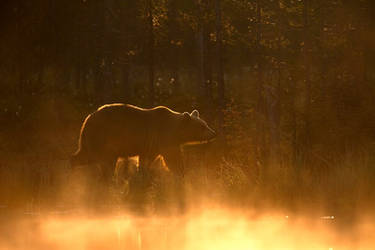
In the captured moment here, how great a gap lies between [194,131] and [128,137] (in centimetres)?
193

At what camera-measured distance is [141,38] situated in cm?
4481

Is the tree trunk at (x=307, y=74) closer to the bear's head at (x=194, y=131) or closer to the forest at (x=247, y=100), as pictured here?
the forest at (x=247, y=100)

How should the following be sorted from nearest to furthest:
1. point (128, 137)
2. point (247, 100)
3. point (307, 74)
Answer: point (128, 137), point (307, 74), point (247, 100)

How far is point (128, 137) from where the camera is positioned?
16281 mm

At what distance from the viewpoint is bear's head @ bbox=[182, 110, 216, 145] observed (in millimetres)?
17406

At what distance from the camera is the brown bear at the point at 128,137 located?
634 inches

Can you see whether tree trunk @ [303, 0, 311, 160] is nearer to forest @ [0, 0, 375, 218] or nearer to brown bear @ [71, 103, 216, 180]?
forest @ [0, 0, 375, 218]

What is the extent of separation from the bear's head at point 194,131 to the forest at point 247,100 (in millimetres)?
869

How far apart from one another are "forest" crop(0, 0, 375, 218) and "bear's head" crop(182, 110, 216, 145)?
869 mm

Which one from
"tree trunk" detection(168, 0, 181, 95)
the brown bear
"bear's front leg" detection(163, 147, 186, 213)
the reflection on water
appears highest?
"tree trunk" detection(168, 0, 181, 95)

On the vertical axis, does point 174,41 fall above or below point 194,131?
above

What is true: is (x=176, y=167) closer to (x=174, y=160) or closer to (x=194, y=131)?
(x=174, y=160)

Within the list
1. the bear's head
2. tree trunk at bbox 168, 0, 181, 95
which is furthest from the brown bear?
tree trunk at bbox 168, 0, 181, 95

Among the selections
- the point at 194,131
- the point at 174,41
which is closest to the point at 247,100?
the point at 174,41
